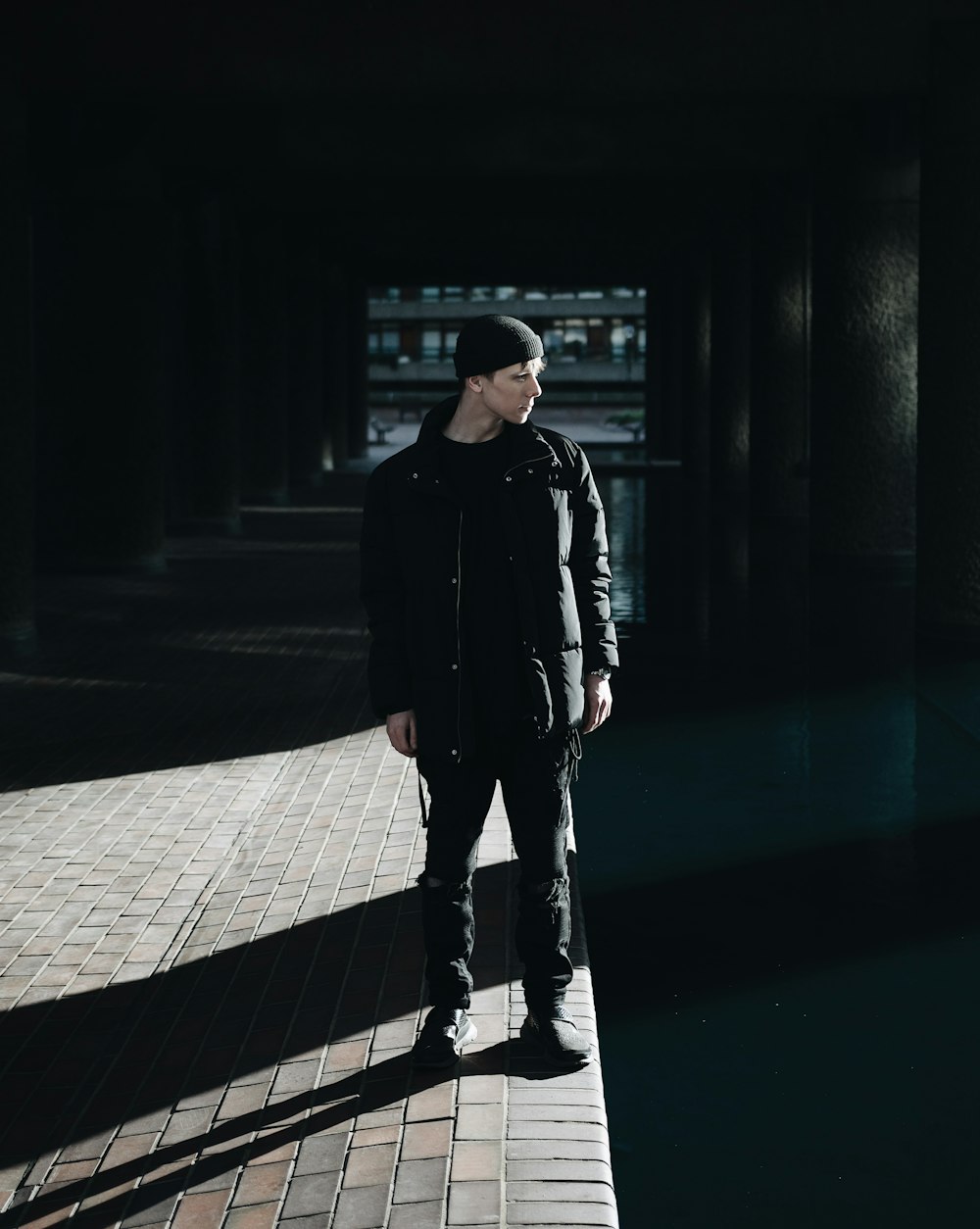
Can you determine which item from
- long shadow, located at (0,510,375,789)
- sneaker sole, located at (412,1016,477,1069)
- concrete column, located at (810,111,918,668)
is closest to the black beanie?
sneaker sole, located at (412,1016,477,1069)

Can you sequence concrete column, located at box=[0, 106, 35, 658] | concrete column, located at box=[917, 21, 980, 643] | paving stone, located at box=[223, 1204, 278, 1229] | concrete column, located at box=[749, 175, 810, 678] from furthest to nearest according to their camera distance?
1. concrete column, located at box=[749, 175, 810, 678]
2. concrete column, located at box=[917, 21, 980, 643]
3. concrete column, located at box=[0, 106, 35, 658]
4. paving stone, located at box=[223, 1204, 278, 1229]

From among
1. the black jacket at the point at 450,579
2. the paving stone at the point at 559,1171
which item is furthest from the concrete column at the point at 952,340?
the paving stone at the point at 559,1171

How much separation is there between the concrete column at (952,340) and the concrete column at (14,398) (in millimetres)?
6418

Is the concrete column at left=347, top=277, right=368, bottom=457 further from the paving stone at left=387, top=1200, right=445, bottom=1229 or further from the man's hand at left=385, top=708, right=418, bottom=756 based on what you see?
the paving stone at left=387, top=1200, right=445, bottom=1229

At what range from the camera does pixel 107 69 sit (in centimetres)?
1361

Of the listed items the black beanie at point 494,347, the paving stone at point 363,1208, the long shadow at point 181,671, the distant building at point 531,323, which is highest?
the distant building at point 531,323

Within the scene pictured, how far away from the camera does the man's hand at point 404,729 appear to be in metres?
4.24

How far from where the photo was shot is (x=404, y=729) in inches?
167

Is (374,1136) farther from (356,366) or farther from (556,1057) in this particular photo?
(356,366)

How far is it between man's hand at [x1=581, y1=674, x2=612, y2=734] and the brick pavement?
0.88m

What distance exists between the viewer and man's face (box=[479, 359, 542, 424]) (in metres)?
4.13

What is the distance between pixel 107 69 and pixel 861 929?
1032cm

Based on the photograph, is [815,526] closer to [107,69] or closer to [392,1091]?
[107,69]

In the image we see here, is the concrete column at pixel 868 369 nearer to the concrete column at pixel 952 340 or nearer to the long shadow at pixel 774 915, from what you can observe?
the concrete column at pixel 952 340
